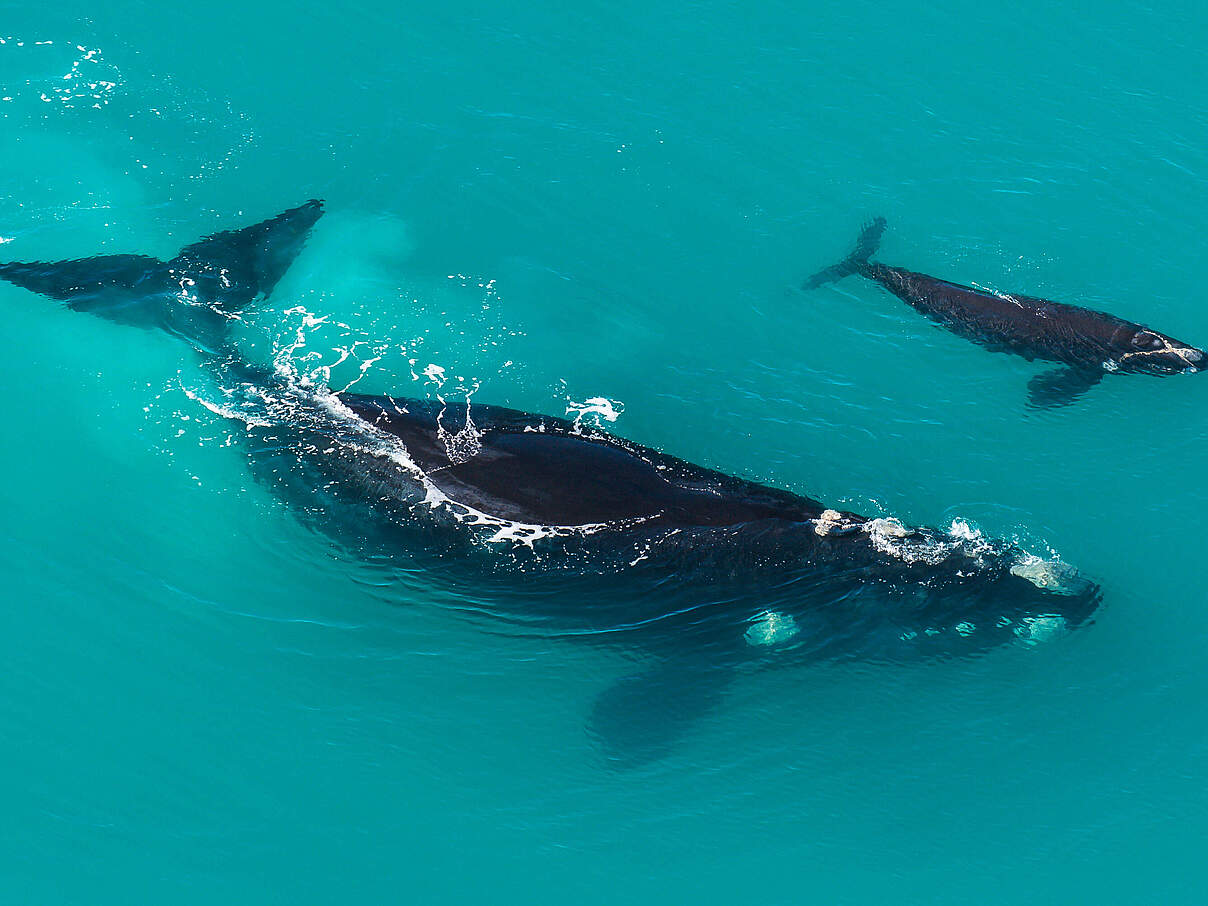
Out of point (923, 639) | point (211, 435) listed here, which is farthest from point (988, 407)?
point (211, 435)

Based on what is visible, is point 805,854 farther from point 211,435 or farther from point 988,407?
point 211,435

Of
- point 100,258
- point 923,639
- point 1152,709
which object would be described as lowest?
point 1152,709

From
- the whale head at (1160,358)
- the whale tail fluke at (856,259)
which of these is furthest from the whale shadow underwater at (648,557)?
the whale tail fluke at (856,259)

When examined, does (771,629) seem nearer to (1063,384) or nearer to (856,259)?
(1063,384)

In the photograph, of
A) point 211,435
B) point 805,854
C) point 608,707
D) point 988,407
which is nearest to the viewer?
point 805,854

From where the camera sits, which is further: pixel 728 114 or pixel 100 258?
pixel 728 114

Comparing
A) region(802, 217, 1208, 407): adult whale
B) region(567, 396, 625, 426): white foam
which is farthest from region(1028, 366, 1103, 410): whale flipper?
region(567, 396, 625, 426): white foam

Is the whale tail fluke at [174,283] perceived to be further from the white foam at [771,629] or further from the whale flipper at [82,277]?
the white foam at [771,629]
